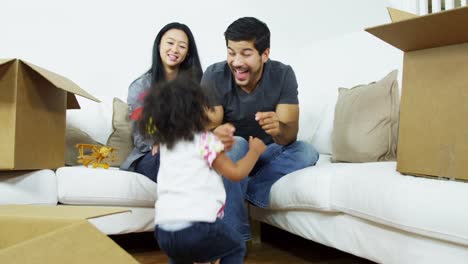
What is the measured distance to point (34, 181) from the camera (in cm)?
156

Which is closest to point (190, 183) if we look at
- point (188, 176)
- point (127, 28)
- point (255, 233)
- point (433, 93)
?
point (188, 176)

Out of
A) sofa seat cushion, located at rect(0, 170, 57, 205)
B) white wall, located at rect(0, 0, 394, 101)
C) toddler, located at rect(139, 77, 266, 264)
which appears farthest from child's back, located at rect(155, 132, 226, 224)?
white wall, located at rect(0, 0, 394, 101)

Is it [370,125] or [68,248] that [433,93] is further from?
[68,248]

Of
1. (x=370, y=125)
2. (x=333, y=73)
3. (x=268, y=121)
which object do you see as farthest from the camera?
(x=333, y=73)

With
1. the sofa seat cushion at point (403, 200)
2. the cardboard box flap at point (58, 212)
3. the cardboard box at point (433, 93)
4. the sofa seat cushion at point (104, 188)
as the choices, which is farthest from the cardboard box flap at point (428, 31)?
the sofa seat cushion at point (104, 188)

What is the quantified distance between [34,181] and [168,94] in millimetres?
760

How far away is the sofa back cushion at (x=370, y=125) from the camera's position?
5.26 feet

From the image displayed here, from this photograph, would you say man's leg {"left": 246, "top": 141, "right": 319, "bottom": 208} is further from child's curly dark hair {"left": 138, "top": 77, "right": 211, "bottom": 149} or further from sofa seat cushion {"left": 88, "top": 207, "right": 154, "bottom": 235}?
child's curly dark hair {"left": 138, "top": 77, "right": 211, "bottom": 149}

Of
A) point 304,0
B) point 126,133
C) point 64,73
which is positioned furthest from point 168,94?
point 304,0

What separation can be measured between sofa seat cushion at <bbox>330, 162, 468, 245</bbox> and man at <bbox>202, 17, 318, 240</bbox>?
29 cm

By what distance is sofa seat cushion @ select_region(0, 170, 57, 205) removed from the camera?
154 centimetres

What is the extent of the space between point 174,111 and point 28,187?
78 centimetres

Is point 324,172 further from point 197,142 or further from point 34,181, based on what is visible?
point 34,181

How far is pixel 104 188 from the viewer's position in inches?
61.4
